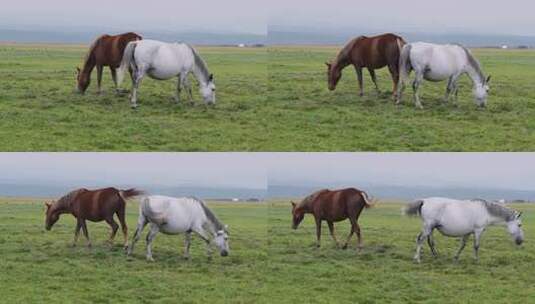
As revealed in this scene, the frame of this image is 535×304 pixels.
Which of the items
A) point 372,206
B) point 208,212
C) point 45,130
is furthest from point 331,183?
point 45,130

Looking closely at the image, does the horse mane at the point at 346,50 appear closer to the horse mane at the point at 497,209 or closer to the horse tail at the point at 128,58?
the horse mane at the point at 497,209

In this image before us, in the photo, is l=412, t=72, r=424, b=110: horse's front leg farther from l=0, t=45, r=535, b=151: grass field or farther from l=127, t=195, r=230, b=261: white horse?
l=127, t=195, r=230, b=261: white horse

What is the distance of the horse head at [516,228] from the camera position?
11.9 meters

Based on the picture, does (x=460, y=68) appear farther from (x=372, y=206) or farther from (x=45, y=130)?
(x=45, y=130)

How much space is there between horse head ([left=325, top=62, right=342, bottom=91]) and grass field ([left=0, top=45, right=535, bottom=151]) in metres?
0.08

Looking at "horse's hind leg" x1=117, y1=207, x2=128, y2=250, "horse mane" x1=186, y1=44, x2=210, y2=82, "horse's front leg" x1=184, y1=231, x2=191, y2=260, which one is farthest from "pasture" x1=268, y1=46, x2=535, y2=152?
"horse's hind leg" x1=117, y1=207, x2=128, y2=250

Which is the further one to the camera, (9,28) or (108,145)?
(9,28)

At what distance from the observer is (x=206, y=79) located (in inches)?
470

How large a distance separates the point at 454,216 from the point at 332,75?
2132mm

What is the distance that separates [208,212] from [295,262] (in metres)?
1.12

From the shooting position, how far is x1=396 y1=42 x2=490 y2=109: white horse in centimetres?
1170

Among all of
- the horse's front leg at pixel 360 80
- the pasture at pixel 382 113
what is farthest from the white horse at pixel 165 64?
the horse's front leg at pixel 360 80

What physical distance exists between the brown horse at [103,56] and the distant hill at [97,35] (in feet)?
0.57

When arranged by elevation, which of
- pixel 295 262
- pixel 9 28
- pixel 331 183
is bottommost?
pixel 295 262
